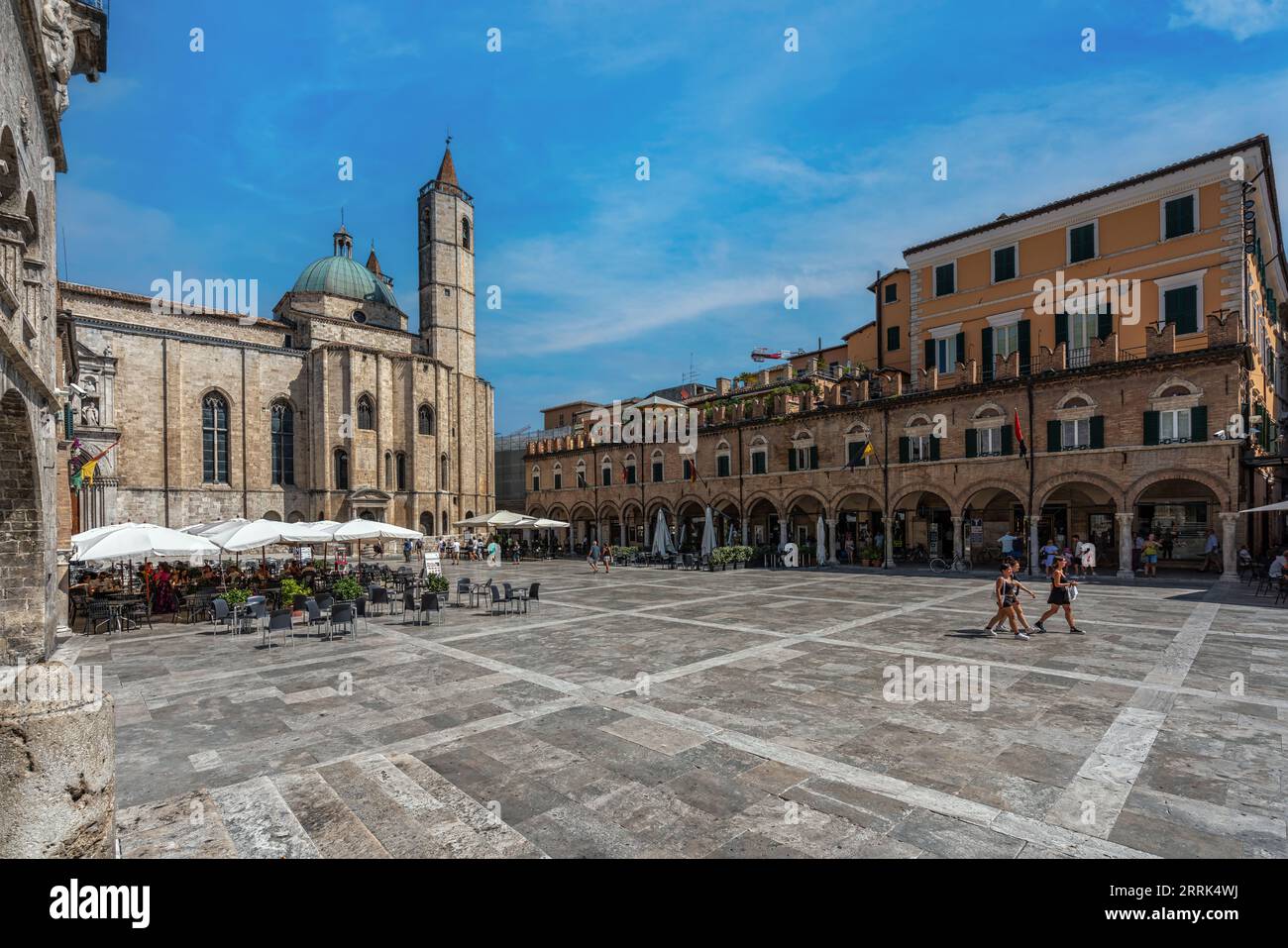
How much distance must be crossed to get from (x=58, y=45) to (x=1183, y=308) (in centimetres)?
3296

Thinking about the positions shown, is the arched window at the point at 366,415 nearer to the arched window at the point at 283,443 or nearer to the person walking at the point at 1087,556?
the arched window at the point at 283,443

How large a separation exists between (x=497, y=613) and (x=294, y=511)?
117ft

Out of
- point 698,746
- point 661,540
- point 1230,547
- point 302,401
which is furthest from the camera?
point 302,401

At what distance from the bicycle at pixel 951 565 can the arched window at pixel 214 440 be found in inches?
1703

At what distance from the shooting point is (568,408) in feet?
213

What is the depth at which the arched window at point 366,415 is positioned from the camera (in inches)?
1855

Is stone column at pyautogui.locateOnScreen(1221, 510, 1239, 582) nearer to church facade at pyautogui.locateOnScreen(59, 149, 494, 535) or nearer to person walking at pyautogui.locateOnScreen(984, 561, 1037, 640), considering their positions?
person walking at pyautogui.locateOnScreen(984, 561, 1037, 640)

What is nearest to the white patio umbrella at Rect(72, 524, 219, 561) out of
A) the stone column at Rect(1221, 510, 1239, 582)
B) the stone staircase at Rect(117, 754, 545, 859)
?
the stone staircase at Rect(117, 754, 545, 859)

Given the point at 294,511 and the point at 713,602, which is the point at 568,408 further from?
the point at 713,602

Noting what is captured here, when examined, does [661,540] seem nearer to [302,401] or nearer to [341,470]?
[341,470]

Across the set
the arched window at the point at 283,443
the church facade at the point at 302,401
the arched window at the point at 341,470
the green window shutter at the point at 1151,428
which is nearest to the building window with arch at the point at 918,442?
the green window shutter at the point at 1151,428

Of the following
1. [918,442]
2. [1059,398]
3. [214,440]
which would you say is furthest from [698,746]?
[214,440]

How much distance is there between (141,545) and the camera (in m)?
14.8

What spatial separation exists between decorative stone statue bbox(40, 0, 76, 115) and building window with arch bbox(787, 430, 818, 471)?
28.9 m
